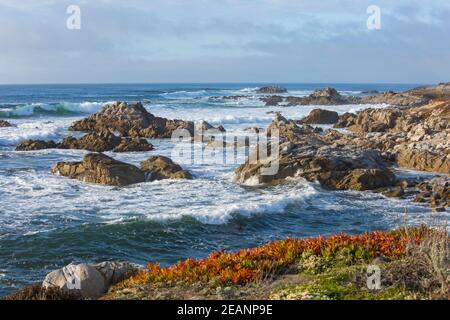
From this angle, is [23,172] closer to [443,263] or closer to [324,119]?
[443,263]

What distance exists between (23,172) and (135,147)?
943 centimetres

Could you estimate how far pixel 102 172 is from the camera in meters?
23.7

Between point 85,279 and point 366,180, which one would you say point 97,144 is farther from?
point 85,279

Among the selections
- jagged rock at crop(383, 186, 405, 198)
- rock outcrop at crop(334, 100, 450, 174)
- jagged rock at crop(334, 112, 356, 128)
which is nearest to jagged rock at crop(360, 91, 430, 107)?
rock outcrop at crop(334, 100, 450, 174)

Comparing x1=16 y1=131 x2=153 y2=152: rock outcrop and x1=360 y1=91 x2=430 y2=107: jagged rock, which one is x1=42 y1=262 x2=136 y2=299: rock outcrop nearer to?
x1=16 y1=131 x2=153 y2=152: rock outcrop

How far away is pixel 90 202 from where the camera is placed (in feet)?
66.0

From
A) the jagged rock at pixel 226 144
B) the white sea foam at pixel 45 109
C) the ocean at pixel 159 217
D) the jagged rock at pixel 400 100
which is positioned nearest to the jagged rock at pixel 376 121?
the jagged rock at pixel 226 144

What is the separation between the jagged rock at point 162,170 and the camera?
81.4 ft

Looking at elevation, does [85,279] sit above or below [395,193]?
above

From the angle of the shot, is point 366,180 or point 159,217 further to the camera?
point 366,180

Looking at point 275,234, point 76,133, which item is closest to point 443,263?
point 275,234

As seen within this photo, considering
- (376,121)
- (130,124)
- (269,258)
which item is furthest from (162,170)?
(376,121)

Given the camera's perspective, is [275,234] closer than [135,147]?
Yes

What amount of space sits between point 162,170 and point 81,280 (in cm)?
1543
